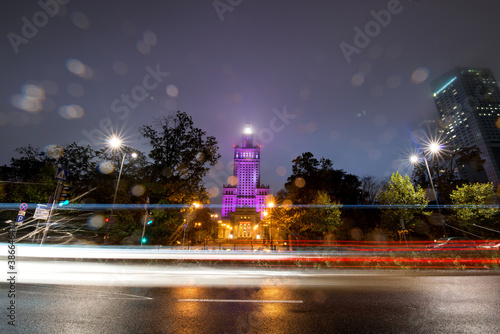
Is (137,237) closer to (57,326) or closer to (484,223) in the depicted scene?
(57,326)

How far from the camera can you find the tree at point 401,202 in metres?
21.5

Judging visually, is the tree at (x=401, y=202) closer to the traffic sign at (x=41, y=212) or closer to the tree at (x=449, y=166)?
the tree at (x=449, y=166)

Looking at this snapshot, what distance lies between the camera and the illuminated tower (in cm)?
7825

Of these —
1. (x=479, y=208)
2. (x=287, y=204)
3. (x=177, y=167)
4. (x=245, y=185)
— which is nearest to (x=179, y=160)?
(x=177, y=167)

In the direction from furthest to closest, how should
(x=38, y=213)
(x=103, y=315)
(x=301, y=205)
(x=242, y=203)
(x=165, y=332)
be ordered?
(x=242, y=203) → (x=301, y=205) → (x=38, y=213) → (x=103, y=315) → (x=165, y=332)

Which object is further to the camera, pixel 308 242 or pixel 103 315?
pixel 308 242

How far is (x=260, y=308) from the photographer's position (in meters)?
5.36

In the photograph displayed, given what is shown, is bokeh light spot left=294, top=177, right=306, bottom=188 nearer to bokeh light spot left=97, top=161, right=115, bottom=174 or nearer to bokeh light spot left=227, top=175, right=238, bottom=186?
bokeh light spot left=97, top=161, right=115, bottom=174

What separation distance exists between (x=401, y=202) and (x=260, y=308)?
894 inches

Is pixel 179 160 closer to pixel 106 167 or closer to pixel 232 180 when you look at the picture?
pixel 106 167

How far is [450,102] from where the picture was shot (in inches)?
3270

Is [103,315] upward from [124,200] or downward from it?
downward

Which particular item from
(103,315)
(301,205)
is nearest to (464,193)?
(301,205)

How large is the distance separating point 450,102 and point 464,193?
287 feet
